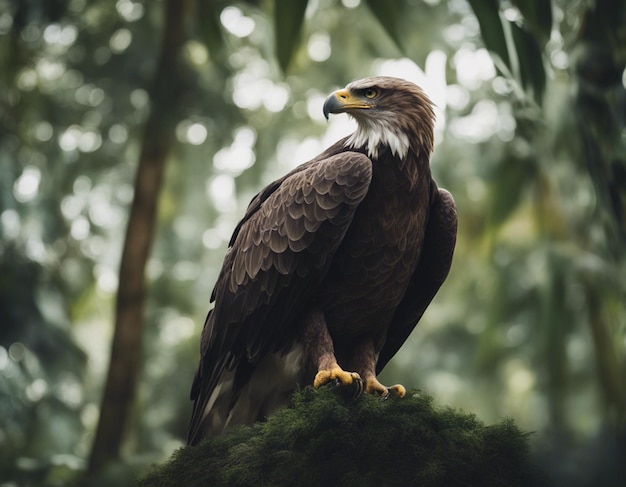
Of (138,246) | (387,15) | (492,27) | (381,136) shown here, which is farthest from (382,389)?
(138,246)

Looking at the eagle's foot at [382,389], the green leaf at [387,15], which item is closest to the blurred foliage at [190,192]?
the green leaf at [387,15]

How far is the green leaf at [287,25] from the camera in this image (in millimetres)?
4004

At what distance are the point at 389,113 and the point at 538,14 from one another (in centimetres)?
96

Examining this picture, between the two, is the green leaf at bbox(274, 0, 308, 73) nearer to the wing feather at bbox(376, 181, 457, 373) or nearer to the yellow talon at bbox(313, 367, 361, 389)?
the wing feather at bbox(376, 181, 457, 373)

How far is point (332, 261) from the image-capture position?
3.68m

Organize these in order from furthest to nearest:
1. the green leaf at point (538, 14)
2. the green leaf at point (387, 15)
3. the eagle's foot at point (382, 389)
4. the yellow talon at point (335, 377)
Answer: the green leaf at point (387, 15) → the green leaf at point (538, 14) → the eagle's foot at point (382, 389) → the yellow talon at point (335, 377)

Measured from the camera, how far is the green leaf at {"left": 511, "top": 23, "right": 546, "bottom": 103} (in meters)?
3.96

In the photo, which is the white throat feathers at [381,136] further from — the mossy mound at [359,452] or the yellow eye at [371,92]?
the mossy mound at [359,452]

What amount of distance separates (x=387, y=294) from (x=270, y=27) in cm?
408

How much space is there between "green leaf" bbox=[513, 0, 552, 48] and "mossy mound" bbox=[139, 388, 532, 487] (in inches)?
78.6

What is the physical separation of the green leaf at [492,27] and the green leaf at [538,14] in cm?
15

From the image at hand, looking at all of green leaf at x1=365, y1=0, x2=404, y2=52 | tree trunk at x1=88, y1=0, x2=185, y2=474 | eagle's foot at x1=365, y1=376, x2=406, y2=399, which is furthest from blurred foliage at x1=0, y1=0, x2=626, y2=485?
eagle's foot at x1=365, y1=376, x2=406, y2=399

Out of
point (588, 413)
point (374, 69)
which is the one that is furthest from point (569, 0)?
point (588, 413)

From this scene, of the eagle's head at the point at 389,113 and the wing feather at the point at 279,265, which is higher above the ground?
the eagle's head at the point at 389,113
